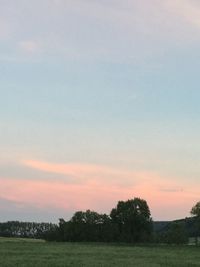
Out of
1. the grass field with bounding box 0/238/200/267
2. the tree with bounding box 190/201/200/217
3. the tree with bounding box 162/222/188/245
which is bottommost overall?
the grass field with bounding box 0/238/200/267

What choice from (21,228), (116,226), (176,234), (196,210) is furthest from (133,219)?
(21,228)

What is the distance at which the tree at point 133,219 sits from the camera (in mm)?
109438

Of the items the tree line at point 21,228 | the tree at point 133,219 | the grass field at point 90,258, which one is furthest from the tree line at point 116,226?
the grass field at point 90,258

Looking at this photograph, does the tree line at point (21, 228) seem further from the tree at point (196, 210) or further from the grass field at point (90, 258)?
the grass field at point (90, 258)

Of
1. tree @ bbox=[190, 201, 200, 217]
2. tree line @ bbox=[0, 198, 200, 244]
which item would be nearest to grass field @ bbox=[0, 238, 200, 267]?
tree line @ bbox=[0, 198, 200, 244]

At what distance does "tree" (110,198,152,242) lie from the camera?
109438mm

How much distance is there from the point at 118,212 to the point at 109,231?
6166mm

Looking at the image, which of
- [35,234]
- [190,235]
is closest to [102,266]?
[190,235]

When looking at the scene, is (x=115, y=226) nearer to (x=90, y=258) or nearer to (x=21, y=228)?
(x=21, y=228)

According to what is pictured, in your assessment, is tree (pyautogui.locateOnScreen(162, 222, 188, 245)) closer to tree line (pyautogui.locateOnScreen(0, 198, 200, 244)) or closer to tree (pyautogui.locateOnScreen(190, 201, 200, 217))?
tree line (pyautogui.locateOnScreen(0, 198, 200, 244))

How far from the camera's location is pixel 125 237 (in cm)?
10800

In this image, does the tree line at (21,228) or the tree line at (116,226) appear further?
the tree line at (21,228)

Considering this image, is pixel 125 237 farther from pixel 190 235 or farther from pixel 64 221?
pixel 190 235

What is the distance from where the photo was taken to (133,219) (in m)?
111
